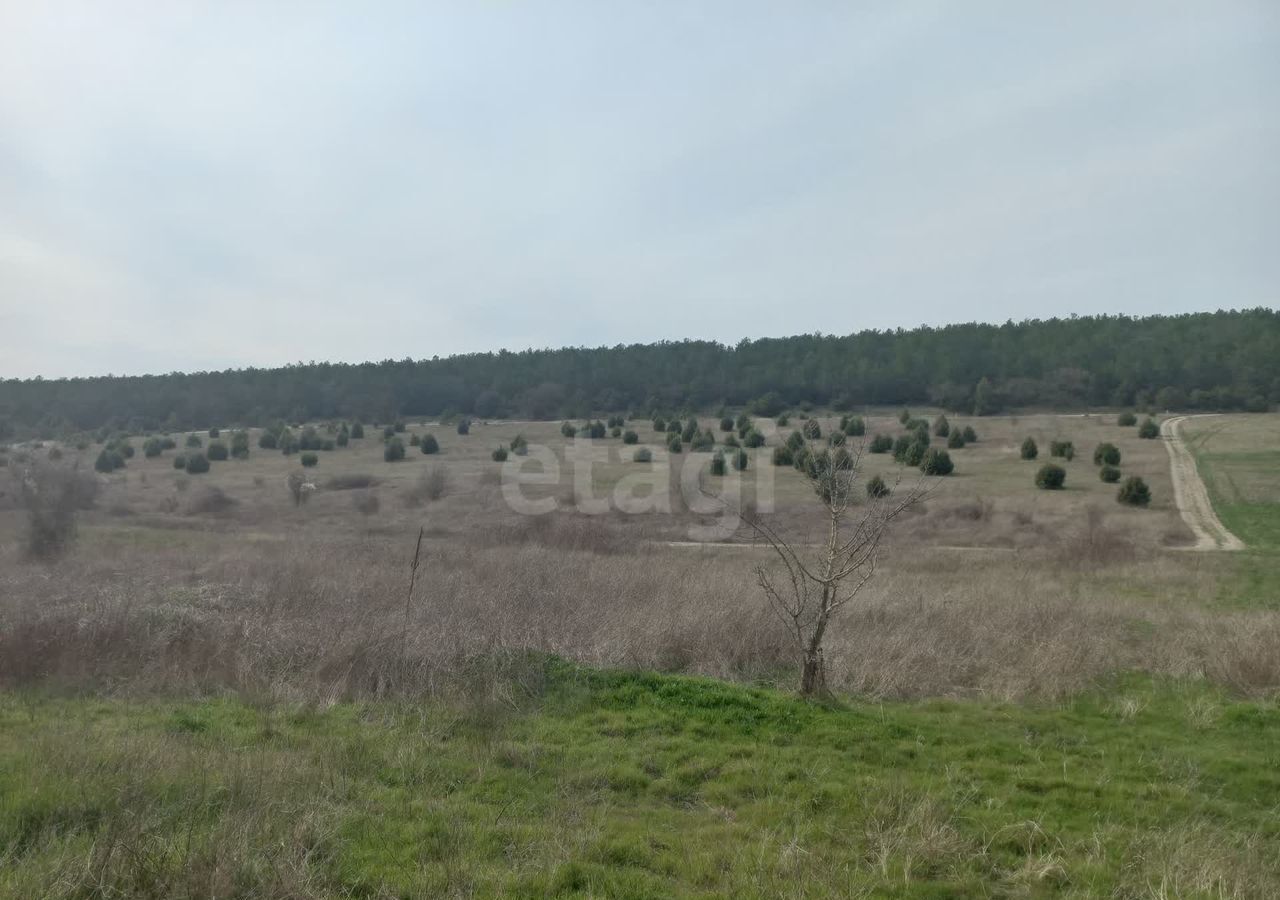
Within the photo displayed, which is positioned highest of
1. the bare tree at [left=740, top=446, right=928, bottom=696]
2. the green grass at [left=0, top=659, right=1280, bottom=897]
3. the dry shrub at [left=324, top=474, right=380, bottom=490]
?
the bare tree at [left=740, top=446, right=928, bottom=696]

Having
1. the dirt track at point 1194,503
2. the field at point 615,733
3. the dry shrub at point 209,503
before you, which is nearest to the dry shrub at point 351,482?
the dry shrub at point 209,503

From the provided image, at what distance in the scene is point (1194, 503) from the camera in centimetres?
2969

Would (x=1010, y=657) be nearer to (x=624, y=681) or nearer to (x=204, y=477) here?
(x=624, y=681)

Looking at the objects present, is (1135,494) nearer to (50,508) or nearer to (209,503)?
(50,508)

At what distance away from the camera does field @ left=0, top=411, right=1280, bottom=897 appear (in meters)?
4.46

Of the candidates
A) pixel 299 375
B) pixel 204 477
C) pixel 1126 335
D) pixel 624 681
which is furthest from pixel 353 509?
pixel 1126 335

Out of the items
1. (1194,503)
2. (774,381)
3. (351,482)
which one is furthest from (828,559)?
(774,381)

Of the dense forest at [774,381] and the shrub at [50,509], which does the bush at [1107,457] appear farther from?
the shrub at [50,509]

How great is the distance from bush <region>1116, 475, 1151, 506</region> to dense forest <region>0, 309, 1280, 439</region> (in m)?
30.7

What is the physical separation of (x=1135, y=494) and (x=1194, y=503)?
209 centimetres

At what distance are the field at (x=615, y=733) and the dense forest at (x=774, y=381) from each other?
49288mm

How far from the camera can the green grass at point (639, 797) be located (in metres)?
4.30

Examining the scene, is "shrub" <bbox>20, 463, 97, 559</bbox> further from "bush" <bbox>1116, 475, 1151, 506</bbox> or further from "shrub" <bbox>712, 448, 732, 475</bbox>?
"bush" <bbox>1116, 475, 1151, 506</bbox>

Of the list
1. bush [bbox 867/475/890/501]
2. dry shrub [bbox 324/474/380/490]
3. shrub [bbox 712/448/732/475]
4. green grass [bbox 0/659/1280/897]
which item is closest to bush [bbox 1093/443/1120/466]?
shrub [bbox 712/448/732/475]
